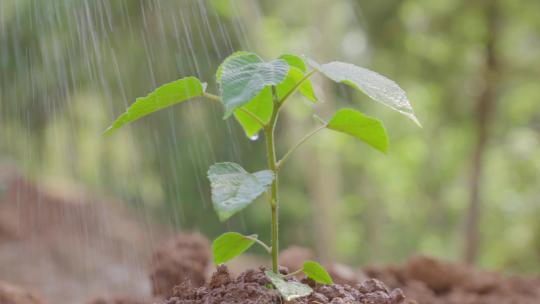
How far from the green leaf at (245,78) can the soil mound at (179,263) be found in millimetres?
946

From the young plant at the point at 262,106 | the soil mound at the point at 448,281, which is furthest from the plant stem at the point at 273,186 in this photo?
the soil mound at the point at 448,281

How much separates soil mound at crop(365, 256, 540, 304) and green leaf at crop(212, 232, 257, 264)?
1.22 meters

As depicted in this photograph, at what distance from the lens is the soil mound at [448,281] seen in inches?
94.5

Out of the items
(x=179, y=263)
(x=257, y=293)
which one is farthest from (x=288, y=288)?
(x=179, y=263)

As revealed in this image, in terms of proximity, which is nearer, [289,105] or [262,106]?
[262,106]

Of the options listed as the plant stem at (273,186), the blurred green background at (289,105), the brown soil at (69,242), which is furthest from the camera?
the blurred green background at (289,105)

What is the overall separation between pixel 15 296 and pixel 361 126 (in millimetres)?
1111

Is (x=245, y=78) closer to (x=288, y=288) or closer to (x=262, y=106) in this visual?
(x=262, y=106)

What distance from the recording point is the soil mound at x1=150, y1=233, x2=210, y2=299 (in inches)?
78.2

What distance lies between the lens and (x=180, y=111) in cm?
712

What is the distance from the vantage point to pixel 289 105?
20.2 feet

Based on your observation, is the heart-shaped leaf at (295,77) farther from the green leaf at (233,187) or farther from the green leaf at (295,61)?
the green leaf at (233,187)

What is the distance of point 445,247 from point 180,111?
4.74 metres

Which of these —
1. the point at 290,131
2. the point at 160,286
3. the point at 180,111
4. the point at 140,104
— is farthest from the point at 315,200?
the point at 140,104
